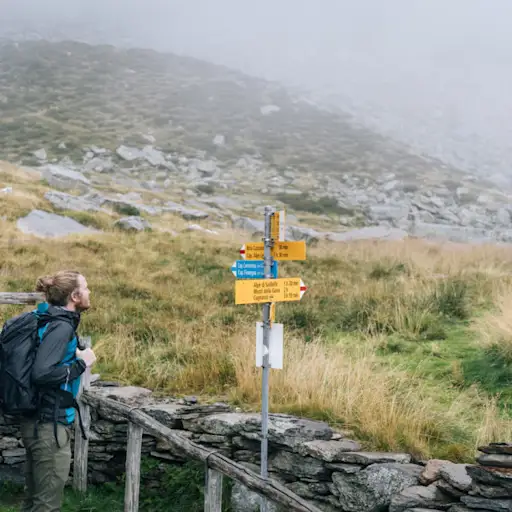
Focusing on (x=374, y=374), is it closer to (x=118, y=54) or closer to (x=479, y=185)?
(x=479, y=185)

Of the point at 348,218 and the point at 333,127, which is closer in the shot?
the point at 348,218

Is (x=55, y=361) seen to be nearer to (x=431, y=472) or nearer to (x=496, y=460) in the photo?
(x=431, y=472)

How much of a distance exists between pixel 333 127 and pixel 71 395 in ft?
224

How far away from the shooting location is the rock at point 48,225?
63.3 ft

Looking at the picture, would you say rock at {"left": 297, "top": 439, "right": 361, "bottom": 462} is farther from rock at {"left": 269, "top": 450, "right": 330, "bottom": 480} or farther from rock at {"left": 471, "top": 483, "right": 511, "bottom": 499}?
rock at {"left": 471, "top": 483, "right": 511, "bottom": 499}

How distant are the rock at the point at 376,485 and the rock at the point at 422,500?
152 millimetres

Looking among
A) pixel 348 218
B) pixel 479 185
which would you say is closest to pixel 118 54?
pixel 479 185

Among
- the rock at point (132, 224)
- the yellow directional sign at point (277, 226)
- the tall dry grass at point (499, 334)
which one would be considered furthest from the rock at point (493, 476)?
the rock at point (132, 224)

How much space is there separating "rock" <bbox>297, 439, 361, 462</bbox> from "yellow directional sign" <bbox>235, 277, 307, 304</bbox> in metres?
1.22

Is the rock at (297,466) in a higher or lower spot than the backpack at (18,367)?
lower

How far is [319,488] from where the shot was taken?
16.4 feet

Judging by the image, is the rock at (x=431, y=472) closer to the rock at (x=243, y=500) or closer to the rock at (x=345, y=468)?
the rock at (x=345, y=468)

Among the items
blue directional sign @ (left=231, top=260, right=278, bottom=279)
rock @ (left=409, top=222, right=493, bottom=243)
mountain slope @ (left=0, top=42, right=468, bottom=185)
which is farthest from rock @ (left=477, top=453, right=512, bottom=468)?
mountain slope @ (left=0, top=42, right=468, bottom=185)

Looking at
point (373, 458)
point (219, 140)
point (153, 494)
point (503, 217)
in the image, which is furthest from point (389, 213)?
point (373, 458)
